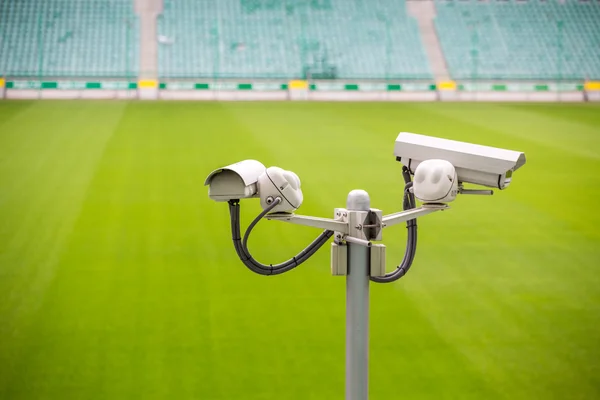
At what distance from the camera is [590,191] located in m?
16.2

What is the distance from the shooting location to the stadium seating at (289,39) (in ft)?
126

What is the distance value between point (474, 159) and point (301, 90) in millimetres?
30207

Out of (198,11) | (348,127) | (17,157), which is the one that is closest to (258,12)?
(198,11)

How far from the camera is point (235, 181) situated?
4.40 meters

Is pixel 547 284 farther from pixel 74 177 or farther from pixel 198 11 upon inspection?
pixel 198 11

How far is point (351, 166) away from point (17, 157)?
271 inches

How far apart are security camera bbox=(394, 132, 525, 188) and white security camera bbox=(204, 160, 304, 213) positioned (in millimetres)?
707

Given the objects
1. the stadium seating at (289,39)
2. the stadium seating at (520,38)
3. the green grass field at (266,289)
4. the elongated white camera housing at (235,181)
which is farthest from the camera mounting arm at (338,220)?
the stadium seating at (520,38)

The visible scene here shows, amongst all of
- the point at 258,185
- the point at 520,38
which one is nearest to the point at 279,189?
the point at 258,185

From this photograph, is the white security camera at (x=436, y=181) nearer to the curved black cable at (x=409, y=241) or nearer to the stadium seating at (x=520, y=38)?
the curved black cable at (x=409, y=241)

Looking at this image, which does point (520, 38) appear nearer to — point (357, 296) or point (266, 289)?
point (266, 289)

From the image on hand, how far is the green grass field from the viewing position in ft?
29.9

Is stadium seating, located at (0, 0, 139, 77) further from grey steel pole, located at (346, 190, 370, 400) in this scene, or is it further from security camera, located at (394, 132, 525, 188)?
grey steel pole, located at (346, 190, 370, 400)

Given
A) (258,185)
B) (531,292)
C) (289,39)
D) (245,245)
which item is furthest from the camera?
(289,39)
